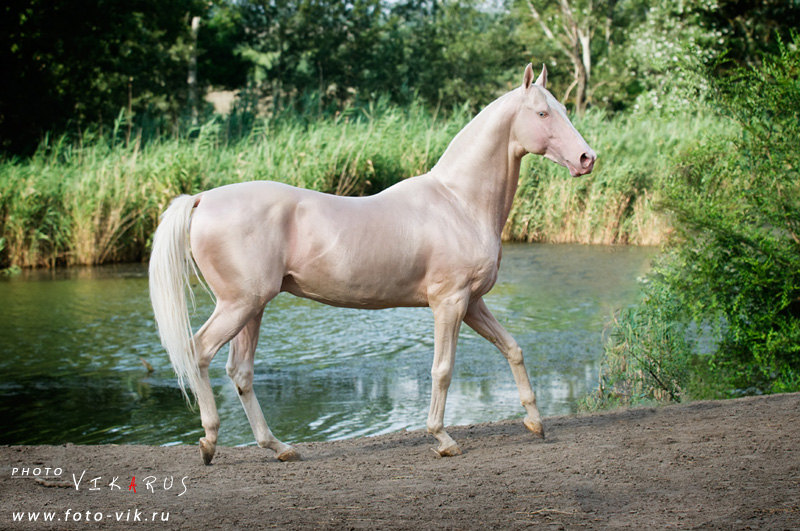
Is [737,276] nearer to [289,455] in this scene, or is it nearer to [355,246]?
[355,246]

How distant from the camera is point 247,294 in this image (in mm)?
4438

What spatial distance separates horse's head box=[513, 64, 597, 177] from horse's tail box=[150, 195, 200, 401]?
1.95m

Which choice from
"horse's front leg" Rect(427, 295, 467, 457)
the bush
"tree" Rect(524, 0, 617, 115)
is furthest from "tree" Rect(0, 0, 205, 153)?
"tree" Rect(524, 0, 617, 115)

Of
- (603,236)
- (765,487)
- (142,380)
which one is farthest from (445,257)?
(603,236)

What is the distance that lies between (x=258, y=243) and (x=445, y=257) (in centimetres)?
Result: 105

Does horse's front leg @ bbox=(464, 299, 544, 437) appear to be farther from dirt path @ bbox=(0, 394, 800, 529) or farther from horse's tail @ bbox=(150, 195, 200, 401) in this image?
horse's tail @ bbox=(150, 195, 200, 401)

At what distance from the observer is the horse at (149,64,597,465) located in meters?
4.45

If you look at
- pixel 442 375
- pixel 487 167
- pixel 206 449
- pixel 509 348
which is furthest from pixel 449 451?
pixel 487 167

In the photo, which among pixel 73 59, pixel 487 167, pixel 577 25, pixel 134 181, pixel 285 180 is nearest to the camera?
pixel 487 167

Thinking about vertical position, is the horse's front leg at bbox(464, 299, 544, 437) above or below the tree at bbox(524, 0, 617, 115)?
below

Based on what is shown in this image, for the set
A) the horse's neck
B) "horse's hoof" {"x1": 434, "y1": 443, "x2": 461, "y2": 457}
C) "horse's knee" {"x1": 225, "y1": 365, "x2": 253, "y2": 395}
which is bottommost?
"horse's hoof" {"x1": 434, "y1": 443, "x2": 461, "y2": 457}

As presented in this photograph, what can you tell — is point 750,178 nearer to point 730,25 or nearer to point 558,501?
point 558,501

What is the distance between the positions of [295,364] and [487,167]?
4.32 meters

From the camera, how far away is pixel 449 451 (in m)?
4.81
